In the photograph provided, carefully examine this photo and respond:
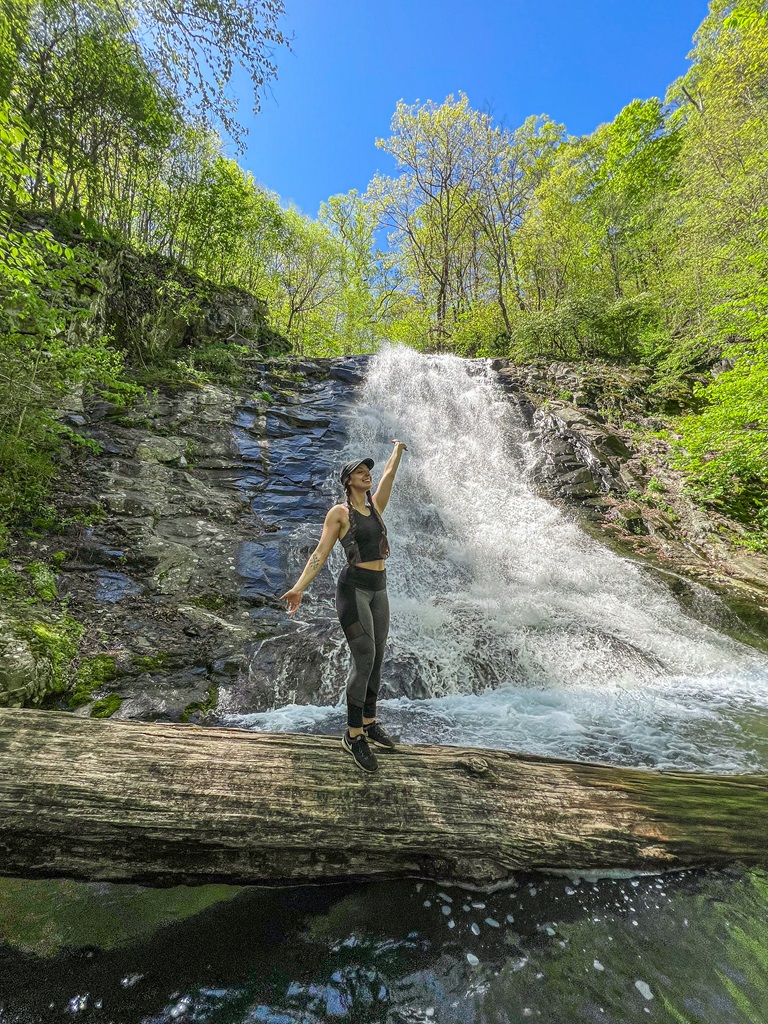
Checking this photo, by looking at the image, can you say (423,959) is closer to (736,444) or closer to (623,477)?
(736,444)

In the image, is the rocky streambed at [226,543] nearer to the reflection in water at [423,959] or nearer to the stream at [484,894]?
the stream at [484,894]

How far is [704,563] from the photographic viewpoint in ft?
26.9

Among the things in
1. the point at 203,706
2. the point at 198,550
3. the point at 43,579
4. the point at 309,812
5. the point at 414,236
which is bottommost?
the point at 203,706

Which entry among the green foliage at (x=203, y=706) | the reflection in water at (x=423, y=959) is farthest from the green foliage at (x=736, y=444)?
the green foliage at (x=203, y=706)

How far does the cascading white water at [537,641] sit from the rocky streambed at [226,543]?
2.17 feet

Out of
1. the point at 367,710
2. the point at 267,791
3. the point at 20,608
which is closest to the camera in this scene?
the point at 267,791

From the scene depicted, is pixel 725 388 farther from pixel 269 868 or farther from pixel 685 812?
pixel 269 868

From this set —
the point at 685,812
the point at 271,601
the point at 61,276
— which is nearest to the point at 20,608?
the point at 271,601

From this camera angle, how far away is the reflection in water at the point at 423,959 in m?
1.79

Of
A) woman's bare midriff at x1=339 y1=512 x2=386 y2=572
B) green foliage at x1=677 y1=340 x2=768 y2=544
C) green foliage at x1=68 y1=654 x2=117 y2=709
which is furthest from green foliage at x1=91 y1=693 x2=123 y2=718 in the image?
green foliage at x1=677 y1=340 x2=768 y2=544

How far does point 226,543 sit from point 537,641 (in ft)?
17.0

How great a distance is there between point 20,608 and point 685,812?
6287mm

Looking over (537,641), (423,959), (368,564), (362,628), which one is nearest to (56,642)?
(362,628)

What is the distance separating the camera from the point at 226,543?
725cm
